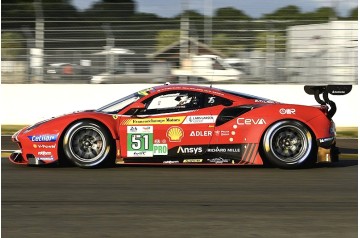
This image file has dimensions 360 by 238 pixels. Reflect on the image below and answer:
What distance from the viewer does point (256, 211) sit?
20.8 ft

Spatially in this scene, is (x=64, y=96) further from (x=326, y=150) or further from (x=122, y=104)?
(x=326, y=150)

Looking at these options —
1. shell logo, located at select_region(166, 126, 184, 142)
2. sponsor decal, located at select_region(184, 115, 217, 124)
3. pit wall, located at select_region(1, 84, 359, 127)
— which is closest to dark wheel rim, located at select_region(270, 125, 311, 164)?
sponsor decal, located at select_region(184, 115, 217, 124)

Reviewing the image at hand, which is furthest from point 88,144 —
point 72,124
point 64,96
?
point 64,96

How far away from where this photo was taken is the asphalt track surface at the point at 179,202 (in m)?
5.60

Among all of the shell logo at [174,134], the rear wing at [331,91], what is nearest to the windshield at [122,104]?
the shell logo at [174,134]

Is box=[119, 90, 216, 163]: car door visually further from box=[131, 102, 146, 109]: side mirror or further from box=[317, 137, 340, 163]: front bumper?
box=[317, 137, 340, 163]: front bumper

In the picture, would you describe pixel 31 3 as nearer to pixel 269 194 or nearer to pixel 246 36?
pixel 246 36

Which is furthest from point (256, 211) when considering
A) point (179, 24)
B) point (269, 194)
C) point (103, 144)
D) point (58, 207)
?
point (179, 24)

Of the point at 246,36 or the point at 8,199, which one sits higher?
the point at 246,36

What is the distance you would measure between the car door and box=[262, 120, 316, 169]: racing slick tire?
0.73 metres

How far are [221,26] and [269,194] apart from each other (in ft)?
31.4

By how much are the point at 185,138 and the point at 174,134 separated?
0.47 feet

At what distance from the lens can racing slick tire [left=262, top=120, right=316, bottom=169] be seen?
346 inches

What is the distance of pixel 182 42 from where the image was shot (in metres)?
16.2
